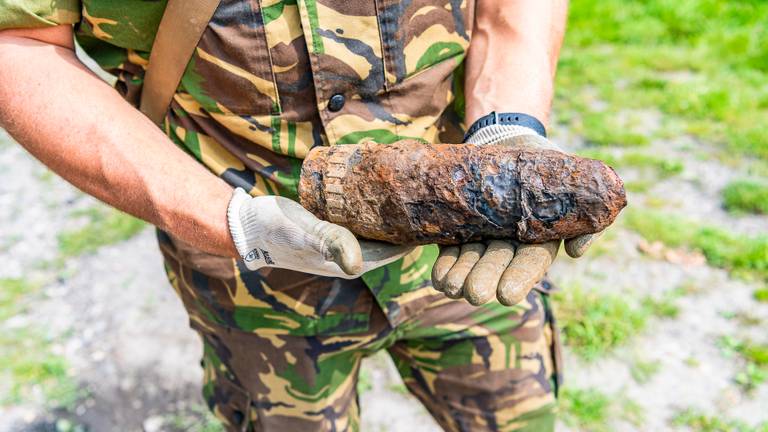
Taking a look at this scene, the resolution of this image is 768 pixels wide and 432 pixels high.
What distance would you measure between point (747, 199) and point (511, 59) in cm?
347

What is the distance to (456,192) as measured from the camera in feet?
6.26

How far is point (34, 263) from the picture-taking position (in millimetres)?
4949

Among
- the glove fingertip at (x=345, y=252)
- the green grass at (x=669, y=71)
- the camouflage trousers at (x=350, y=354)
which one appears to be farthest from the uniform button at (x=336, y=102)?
the green grass at (x=669, y=71)

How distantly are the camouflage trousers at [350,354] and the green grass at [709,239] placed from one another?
101 inches

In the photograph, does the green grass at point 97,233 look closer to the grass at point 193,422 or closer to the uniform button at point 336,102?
the grass at point 193,422

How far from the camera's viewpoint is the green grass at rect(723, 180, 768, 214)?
4.81 m

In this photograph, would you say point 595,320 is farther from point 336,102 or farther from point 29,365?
point 29,365

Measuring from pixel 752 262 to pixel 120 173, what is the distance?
403cm

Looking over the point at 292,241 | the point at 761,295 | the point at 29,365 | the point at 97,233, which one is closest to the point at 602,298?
the point at 761,295

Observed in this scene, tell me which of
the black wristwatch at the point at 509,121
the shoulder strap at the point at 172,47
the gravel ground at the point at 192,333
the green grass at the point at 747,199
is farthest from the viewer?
the green grass at the point at 747,199

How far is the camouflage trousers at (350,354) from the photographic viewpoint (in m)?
2.15

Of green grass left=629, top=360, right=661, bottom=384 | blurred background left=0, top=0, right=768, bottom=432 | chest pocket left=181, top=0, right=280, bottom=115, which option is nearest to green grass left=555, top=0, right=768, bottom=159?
blurred background left=0, top=0, right=768, bottom=432

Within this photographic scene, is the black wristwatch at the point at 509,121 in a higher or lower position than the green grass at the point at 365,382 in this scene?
higher

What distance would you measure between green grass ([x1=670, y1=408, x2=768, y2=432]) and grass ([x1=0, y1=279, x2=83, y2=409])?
3.38 meters
